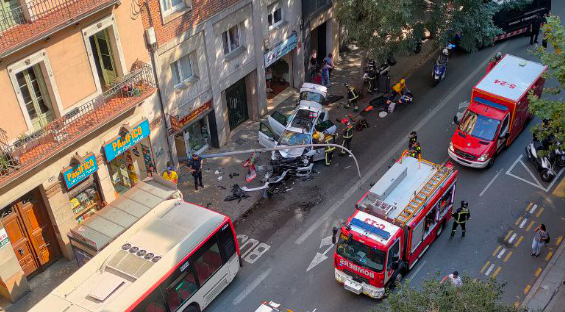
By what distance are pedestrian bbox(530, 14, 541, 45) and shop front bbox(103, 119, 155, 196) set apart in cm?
2227

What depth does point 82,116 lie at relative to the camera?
2203cm

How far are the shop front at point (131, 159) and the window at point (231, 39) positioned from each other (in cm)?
557

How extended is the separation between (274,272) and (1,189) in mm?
9362

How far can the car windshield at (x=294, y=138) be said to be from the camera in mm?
26953

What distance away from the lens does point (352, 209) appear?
2481cm

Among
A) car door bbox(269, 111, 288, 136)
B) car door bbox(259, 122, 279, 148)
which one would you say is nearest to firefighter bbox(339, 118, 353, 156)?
car door bbox(269, 111, 288, 136)

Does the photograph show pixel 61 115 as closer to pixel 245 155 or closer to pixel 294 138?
pixel 245 155

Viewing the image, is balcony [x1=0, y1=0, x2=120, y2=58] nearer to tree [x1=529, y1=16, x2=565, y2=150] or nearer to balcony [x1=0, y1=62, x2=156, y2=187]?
balcony [x1=0, y1=62, x2=156, y2=187]

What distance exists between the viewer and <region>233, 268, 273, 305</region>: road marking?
70.1 ft

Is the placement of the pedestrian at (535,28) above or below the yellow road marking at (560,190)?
→ above

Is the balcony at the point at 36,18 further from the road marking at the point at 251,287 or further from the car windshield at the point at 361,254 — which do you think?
the car windshield at the point at 361,254

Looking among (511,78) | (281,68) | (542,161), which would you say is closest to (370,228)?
(542,161)

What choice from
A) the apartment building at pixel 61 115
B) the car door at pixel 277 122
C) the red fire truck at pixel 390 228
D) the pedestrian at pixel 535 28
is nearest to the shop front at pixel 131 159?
the apartment building at pixel 61 115

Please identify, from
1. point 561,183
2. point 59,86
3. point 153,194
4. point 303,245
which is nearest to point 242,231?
point 303,245
